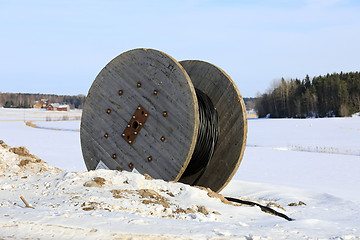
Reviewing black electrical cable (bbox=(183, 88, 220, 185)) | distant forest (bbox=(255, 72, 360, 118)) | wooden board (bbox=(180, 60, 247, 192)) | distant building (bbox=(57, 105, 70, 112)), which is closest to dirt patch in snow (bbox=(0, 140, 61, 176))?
wooden board (bbox=(180, 60, 247, 192))

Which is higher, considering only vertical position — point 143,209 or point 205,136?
point 205,136

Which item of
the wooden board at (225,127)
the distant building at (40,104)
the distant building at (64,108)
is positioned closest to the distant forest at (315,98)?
the distant building at (64,108)

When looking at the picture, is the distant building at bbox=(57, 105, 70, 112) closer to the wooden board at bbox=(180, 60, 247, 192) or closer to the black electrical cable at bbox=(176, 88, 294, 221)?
the wooden board at bbox=(180, 60, 247, 192)

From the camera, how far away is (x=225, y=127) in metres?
7.57

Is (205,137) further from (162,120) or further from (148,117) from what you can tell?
(148,117)

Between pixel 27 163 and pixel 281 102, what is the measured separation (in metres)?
68.9

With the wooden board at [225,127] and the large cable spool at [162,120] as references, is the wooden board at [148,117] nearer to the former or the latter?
the large cable spool at [162,120]

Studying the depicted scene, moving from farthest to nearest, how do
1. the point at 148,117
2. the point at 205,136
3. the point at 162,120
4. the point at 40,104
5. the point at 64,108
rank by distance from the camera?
the point at 40,104 → the point at 64,108 → the point at 205,136 → the point at 148,117 → the point at 162,120

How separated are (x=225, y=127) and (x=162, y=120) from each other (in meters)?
1.42

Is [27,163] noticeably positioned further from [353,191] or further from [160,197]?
[353,191]

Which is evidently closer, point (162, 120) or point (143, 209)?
point (143, 209)

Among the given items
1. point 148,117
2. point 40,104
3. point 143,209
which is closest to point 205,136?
point 148,117

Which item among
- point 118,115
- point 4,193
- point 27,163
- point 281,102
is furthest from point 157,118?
point 281,102

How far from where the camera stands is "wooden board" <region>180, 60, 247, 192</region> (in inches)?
291
